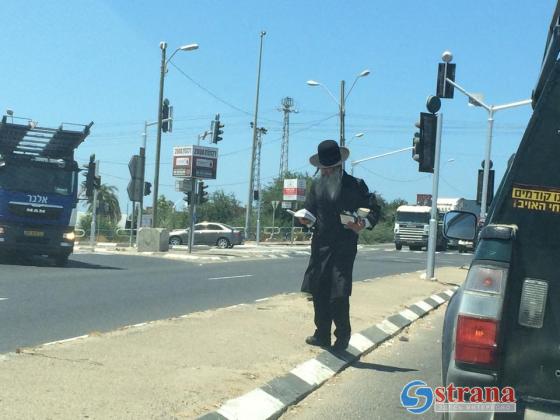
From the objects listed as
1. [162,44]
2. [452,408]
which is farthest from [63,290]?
[162,44]

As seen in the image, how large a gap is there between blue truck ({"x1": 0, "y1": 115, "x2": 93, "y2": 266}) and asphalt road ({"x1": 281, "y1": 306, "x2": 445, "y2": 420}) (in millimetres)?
12036

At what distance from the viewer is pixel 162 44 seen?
99.7ft

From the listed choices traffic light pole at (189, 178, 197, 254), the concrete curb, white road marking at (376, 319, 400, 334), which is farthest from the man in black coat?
traffic light pole at (189, 178, 197, 254)

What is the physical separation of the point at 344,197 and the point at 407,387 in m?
1.80

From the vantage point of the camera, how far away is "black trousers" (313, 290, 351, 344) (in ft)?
22.0

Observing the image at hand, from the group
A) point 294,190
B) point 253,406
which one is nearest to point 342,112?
point 294,190

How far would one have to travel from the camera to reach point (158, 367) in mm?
6012

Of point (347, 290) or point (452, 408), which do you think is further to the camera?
point (347, 290)

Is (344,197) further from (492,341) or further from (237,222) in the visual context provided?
(237,222)

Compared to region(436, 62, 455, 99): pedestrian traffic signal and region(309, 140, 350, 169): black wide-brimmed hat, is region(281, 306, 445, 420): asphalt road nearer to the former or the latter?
region(309, 140, 350, 169): black wide-brimmed hat

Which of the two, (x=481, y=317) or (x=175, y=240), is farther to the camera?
(x=175, y=240)

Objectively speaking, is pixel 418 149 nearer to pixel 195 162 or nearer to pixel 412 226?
pixel 195 162

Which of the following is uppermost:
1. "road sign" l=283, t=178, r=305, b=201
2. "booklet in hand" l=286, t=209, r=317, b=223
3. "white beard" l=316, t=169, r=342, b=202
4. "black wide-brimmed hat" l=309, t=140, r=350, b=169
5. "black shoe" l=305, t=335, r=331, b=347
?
"road sign" l=283, t=178, r=305, b=201

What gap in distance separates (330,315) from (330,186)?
4.31 feet
